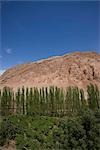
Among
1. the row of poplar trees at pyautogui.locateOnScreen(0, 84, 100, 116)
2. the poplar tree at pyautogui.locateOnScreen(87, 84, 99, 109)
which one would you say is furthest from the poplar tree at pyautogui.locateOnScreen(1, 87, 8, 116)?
the poplar tree at pyautogui.locateOnScreen(87, 84, 99, 109)

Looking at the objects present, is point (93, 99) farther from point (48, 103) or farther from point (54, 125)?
point (54, 125)

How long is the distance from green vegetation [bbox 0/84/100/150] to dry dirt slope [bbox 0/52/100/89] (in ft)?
68.2

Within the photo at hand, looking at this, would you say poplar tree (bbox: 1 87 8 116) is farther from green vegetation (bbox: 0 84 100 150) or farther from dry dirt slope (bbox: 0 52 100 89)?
dry dirt slope (bbox: 0 52 100 89)

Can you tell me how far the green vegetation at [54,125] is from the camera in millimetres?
12809

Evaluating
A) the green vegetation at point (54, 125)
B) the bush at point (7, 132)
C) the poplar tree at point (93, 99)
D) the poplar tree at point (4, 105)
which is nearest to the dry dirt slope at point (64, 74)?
the green vegetation at point (54, 125)

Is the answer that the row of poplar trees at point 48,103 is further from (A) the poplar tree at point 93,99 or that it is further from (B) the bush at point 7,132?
(B) the bush at point 7,132

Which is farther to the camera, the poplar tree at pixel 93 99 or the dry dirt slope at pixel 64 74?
the dry dirt slope at pixel 64 74

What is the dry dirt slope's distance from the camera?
6544 cm

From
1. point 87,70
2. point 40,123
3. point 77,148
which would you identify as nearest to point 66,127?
point 77,148

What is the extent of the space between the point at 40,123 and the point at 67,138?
47.4 feet

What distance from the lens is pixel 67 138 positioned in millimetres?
13227

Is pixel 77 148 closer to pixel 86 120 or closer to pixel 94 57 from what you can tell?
pixel 86 120

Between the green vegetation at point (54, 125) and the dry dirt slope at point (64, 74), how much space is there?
20.8 meters

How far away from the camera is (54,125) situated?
26.8 m
